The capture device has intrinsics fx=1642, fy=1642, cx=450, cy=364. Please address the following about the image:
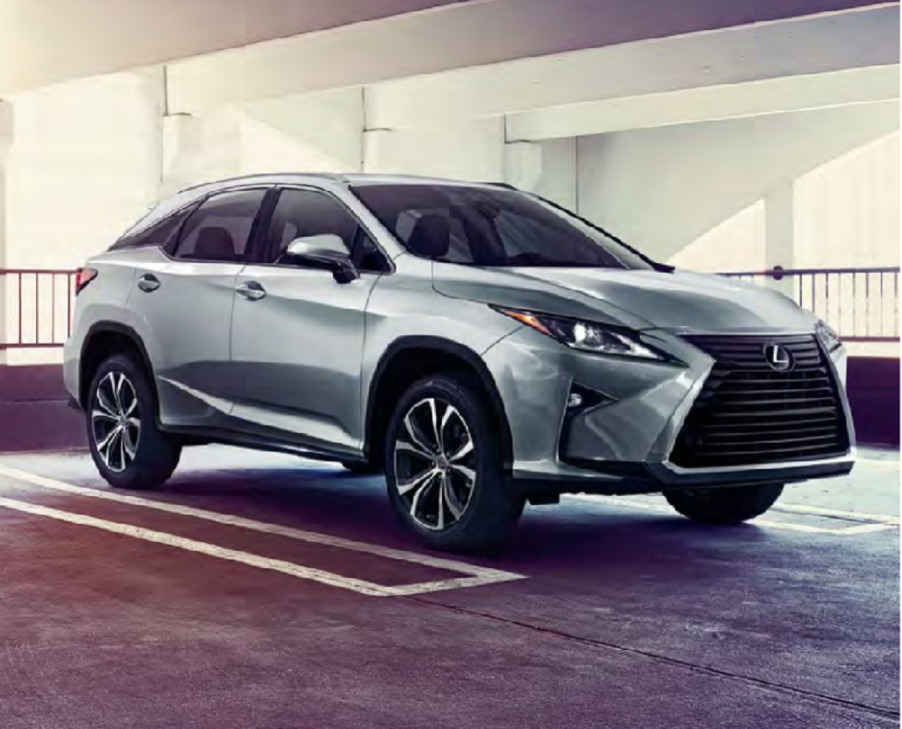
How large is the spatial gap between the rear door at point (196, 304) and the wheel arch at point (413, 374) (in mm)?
1192

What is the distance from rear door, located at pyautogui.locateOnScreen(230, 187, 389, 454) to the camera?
7.84 meters

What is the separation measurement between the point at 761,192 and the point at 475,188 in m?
14.9

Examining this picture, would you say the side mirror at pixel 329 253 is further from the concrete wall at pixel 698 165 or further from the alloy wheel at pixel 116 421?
the concrete wall at pixel 698 165

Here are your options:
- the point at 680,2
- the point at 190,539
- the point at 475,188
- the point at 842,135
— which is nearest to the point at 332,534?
the point at 190,539

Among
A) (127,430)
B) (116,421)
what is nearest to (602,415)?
(127,430)

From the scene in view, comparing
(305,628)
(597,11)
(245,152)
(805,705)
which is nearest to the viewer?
(805,705)

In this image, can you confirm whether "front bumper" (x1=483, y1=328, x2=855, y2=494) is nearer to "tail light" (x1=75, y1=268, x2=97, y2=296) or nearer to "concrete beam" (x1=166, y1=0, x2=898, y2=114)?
"tail light" (x1=75, y1=268, x2=97, y2=296)

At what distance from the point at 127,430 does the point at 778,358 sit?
4126 mm

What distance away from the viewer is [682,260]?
79.5 ft

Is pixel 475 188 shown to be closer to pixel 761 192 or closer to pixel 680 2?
pixel 680 2

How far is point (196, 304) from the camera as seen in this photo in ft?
29.2

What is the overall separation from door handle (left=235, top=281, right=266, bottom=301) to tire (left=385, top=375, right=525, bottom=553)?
124 cm

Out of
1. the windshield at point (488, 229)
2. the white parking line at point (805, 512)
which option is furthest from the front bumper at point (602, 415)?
the white parking line at point (805, 512)

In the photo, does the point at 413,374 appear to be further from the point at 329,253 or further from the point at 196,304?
the point at 196,304
